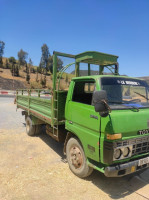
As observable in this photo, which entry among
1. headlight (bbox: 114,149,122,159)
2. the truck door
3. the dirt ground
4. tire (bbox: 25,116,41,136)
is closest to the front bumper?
headlight (bbox: 114,149,122,159)

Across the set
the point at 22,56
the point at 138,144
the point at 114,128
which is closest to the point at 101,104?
the point at 114,128

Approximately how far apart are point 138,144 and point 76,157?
4.53 ft

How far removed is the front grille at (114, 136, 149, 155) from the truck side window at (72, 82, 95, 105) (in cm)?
130

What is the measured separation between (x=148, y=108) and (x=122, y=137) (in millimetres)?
981

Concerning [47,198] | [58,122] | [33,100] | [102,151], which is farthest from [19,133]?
[102,151]

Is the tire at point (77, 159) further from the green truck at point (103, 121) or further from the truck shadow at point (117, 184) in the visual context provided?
the truck shadow at point (117, 184)

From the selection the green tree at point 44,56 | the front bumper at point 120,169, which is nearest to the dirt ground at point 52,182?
the front bumper at point 120,169

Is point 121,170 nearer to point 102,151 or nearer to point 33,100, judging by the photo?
point 102,151

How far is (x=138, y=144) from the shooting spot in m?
2.96

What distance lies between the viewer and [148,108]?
3.27 meters

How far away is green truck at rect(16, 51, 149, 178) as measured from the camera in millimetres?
2697

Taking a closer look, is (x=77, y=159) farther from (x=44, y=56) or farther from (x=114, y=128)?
(x=44, y=56)

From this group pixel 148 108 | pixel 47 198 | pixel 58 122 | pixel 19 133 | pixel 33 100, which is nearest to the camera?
pixel 47 198

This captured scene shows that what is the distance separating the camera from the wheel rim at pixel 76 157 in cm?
354
